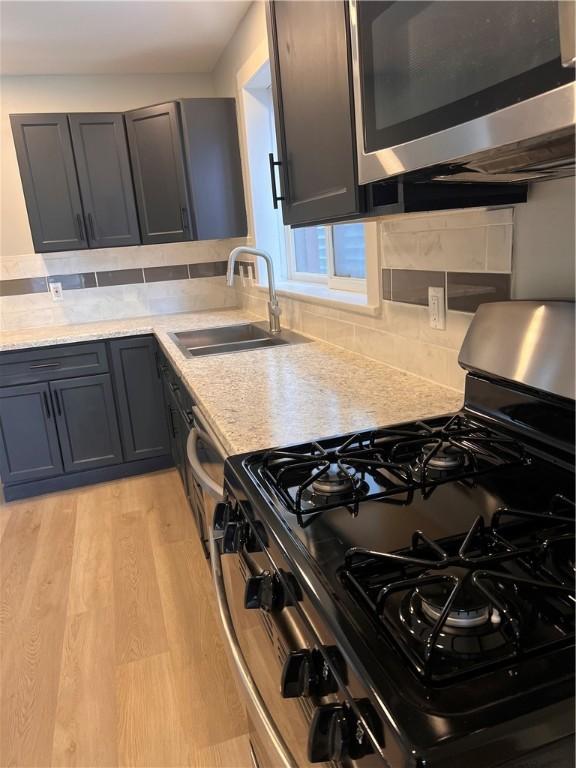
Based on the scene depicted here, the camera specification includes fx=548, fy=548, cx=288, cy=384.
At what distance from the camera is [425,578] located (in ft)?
2.15

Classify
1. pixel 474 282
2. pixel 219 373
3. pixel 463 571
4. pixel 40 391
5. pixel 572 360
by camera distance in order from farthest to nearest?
1. pixel 40 391
2. pixel 219 373
3. pixel 474 282
4. pixel 572 360
5. pixel 463 571

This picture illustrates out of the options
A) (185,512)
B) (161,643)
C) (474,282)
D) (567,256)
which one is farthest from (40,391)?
(567,256)

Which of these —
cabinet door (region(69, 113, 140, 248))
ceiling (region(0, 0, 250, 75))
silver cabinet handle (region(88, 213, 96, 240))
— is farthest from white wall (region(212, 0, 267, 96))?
silver cabinet handle (region(88, 213, 96, 240))

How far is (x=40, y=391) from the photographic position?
2.99 metres

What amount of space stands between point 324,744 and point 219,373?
1.37 metres

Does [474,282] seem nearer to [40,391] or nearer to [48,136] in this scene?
[40,391]

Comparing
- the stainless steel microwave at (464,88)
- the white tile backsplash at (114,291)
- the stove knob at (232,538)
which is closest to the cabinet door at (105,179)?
the white tile backsplash at (114,291)

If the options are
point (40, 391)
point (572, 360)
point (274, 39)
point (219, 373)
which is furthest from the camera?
point (40, 391)

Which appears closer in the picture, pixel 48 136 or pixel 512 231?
pixel 512 231

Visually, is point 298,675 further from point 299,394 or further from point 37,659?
point 37,659

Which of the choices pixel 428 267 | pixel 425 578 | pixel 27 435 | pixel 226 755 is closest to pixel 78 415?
pixel 27 435

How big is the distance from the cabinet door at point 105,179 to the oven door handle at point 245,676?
2484 millimetres

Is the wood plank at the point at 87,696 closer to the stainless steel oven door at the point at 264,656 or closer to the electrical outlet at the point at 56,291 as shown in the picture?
the stainless steel oven door at the point at 264,656

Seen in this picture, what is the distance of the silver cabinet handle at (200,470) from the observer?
1.30 metres
